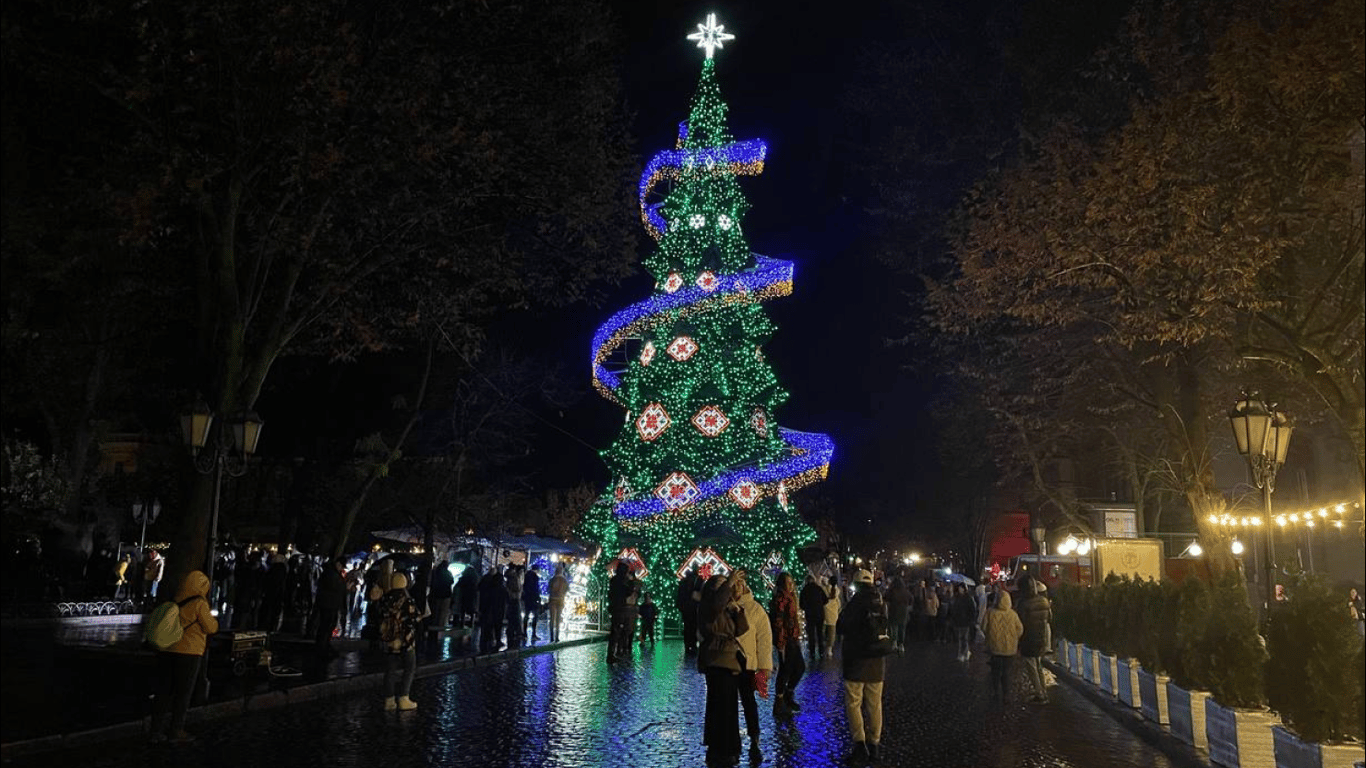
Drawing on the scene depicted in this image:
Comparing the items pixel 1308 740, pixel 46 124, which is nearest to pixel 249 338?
pixel 46 124

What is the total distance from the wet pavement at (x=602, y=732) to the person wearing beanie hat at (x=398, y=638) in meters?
0.29

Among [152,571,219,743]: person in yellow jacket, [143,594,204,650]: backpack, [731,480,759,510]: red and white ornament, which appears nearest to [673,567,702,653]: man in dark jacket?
[731,480,759,510]: red and white ornament

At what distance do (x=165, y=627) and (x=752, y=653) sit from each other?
5.55 m

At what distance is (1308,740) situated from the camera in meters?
7.66

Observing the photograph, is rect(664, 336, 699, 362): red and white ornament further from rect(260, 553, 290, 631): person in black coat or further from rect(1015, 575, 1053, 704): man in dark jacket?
rect(1015, 575, 1053, 704): man in dark jacket

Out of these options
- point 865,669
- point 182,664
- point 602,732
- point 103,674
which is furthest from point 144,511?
point 865,669

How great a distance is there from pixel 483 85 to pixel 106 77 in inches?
191

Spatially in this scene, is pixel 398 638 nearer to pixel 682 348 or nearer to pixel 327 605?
pixel 327 605

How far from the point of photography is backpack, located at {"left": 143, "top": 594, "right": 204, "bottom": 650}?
32.9 ft

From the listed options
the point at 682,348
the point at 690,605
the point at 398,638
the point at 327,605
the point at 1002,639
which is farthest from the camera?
the point at 682,348

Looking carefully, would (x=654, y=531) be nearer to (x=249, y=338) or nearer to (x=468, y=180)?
(x=249, y=338)

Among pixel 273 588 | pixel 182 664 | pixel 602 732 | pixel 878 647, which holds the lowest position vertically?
pixel 602 732

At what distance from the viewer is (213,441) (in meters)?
15.2

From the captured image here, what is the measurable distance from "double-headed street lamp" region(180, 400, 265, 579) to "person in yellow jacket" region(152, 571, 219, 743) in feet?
14.8
